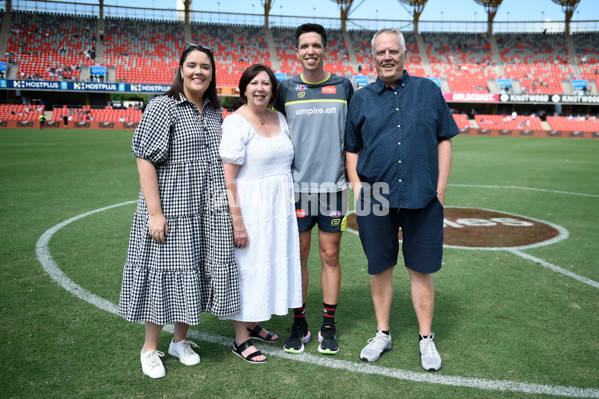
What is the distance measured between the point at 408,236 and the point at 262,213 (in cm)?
109

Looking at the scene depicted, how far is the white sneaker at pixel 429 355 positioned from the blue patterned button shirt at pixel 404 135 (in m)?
1.05

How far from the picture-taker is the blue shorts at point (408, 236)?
3361mm

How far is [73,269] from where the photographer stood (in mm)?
5215

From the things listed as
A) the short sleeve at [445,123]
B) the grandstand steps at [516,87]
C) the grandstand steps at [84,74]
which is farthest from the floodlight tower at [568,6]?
the short sleeve at [445,123]

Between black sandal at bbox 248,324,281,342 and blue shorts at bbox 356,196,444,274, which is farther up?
blue shorts at bbox 356,196,444,274

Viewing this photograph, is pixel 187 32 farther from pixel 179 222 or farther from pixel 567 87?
pixel 179 222

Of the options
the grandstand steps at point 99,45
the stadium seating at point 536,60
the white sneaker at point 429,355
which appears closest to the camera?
the white sneaker at point 429,355

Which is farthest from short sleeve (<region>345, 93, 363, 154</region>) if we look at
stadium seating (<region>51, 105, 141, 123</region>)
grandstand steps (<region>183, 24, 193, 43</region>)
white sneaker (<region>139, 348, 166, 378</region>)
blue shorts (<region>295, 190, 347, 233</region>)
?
grandstand steps (<region>183, 24, 193, 43</region>)

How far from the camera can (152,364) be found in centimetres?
323

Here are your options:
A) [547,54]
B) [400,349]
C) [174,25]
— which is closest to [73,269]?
[400,349]

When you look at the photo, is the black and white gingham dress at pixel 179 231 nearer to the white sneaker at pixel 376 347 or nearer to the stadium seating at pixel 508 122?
the white sneaker at pixel 376 347

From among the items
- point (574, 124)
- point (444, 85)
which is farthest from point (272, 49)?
point (574, 124)

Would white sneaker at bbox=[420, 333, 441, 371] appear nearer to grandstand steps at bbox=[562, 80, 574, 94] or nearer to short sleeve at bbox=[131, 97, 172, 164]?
short sleeve at bbox=[131, 97, 172, 164]

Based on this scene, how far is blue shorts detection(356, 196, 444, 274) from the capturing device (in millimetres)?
3361
